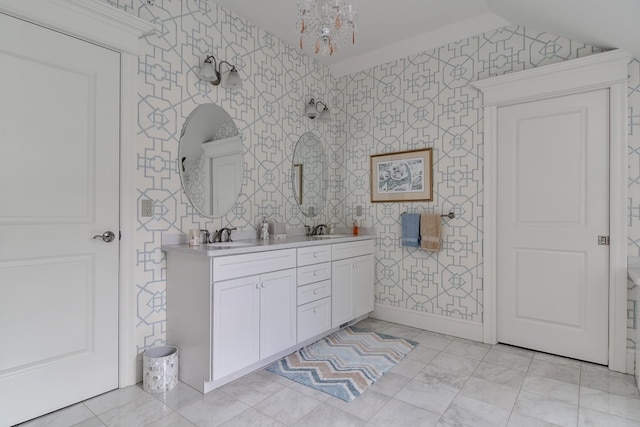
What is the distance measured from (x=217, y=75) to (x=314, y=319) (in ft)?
6.70

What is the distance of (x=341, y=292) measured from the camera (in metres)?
3.09

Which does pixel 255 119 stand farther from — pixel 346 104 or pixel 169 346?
pixel 169 346

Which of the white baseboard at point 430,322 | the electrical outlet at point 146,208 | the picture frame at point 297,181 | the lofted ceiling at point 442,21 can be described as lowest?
the white baseboard at point 430,322

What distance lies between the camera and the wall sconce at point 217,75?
2488 mm

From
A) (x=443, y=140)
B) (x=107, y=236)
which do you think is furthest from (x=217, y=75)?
(x=443, y=140)

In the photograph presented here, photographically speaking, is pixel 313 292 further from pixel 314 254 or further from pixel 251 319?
pixel 251 319

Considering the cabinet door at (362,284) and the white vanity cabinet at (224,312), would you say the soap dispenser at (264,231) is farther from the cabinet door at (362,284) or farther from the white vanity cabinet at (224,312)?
the cabinet door at (362,284)

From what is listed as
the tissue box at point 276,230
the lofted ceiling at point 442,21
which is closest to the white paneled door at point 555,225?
the lofted ceiling at point 442,21

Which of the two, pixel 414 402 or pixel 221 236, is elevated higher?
pixel 221 236

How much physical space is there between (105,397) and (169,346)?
1.38 feet

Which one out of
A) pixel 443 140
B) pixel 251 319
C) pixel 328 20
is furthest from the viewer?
pixel 443 140

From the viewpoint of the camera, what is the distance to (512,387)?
2199 millimetres

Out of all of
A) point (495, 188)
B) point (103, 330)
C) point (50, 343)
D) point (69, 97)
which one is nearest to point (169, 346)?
point (103, 330)

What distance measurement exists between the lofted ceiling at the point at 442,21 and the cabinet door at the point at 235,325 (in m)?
2.17
